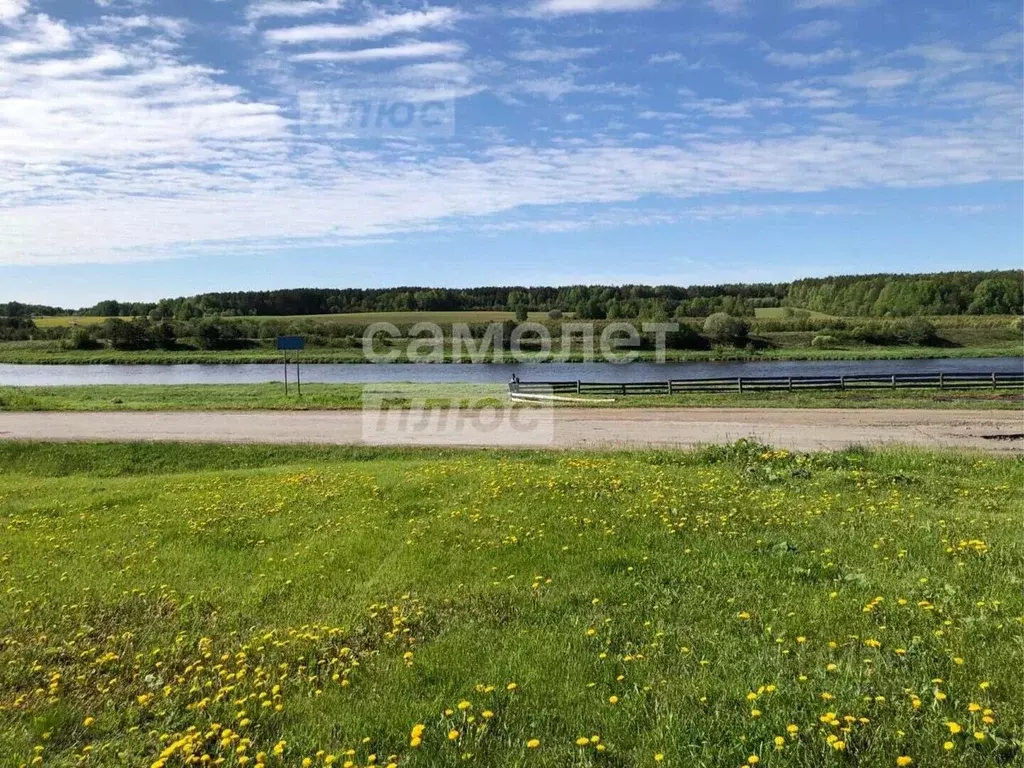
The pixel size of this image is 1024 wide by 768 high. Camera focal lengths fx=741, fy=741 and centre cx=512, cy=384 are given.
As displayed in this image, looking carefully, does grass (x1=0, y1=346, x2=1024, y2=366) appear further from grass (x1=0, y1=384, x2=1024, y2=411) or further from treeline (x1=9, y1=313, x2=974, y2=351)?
grass (x1=0, y1=384, x2=1024, y2=411)

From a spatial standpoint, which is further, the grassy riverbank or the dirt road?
the grassy riverbank

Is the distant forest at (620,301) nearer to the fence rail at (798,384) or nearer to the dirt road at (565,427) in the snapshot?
the fence rail at (798,384)

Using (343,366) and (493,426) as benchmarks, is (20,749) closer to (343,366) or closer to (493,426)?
(493,426)

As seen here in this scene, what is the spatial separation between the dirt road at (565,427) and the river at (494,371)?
1139 inches

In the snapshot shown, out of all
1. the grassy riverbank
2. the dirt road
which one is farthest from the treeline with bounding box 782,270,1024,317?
the dirt road

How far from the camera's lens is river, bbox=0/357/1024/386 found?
61.8 m

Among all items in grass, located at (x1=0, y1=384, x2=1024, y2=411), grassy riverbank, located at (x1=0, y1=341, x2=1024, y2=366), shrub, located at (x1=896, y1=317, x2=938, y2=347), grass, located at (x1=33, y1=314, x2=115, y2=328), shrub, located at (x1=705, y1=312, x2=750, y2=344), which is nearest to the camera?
grass, located at (x1=0, y1=384, x2=1024, y2=411)

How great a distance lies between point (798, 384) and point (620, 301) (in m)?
105

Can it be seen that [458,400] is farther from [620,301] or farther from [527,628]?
[620,301]

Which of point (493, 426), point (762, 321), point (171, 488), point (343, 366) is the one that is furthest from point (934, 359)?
point (171, 488)

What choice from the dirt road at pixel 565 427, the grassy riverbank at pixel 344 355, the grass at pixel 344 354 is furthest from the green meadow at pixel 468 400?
the grass at pixel 344 354

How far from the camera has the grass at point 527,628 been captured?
187 inches

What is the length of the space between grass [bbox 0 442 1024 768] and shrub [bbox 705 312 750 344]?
84.5 meters

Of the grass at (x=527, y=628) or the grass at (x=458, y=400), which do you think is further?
the grass at (x=458, y=400)
